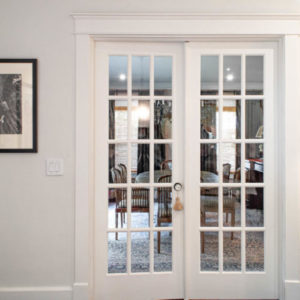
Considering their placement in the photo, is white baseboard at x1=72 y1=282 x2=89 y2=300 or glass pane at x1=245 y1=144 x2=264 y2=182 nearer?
white baseboard at x1=72 y1=282 x2=89 y2=300

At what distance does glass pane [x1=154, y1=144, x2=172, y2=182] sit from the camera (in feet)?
6.51

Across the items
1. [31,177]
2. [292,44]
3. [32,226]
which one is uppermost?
[292,44]

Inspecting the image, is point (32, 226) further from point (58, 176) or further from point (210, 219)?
point (210, 219)

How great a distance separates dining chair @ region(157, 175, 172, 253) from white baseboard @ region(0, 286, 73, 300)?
0.77 m

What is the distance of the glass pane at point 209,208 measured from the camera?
78.4 inches

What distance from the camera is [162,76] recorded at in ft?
6.48

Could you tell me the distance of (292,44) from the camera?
1868mm

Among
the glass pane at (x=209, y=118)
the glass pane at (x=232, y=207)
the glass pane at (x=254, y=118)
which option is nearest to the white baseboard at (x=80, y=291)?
the glass pane at (x=232, y=207)

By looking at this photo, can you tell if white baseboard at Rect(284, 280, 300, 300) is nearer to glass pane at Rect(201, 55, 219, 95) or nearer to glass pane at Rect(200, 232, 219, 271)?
glass pane at Rect(200, 232, 219, 271)

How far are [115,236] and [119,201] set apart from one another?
11.0 inches

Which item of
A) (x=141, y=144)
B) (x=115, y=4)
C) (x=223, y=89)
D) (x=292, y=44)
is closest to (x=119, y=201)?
(x=141, y=144)

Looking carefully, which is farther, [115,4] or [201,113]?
[201,113]

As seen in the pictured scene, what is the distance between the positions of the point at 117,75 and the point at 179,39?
547 mm

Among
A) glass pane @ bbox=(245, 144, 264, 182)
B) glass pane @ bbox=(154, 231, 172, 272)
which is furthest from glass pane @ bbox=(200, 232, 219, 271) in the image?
glass pane @ bbox=(245, 144, 264, 182)
